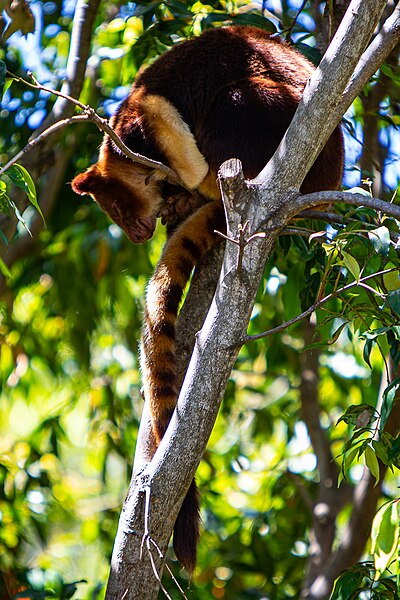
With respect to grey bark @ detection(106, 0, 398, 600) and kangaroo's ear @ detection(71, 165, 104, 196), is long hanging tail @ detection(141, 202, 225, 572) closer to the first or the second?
grey bark @ detection(106, 0, 398, 600)

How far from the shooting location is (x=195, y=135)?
324 centimetres

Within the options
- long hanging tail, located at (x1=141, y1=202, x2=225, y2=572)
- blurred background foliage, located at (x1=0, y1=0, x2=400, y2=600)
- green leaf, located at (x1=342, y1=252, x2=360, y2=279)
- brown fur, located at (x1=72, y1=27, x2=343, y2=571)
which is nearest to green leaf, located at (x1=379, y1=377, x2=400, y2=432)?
green leaf, located at (x1=342, y1=252, x2=360, y2=279)

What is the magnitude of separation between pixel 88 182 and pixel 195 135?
632 millimetres

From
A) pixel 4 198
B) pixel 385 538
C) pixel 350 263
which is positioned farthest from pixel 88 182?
pixel 385 538

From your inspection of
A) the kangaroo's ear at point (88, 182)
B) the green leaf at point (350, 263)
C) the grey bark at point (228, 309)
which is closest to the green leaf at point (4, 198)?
the grey bark at point (228, 309)

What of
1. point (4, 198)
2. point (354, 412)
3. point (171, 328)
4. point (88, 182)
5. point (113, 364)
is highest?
point (4, 198)

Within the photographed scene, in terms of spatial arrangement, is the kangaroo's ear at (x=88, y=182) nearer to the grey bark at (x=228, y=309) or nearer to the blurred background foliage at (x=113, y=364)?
the blurred background foliage at (x=113, y=364)

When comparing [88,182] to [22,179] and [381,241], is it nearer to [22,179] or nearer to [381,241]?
[22,179]

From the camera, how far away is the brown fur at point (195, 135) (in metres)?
2.89

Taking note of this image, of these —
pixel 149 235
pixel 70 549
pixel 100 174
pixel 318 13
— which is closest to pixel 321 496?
pixel 149 235

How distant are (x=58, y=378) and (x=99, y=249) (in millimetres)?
1068

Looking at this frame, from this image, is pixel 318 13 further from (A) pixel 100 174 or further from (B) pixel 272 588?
(B) pixel 272 588

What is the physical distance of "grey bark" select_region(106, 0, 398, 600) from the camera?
2148 mm

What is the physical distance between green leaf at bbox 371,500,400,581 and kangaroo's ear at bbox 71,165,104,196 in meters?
2.26
